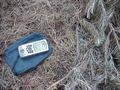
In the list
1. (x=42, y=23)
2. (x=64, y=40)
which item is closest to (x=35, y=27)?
(x=42, y=23)

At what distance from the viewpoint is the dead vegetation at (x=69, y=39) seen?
6.81 feet

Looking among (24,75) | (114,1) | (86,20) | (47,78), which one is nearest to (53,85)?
(47,78)

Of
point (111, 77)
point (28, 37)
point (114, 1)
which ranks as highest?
point (114, 1)

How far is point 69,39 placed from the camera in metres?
2.20

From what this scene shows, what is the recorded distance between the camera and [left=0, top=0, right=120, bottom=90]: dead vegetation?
2076 millimetres

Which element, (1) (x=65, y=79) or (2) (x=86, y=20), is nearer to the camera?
(1) (x=65, y=79)

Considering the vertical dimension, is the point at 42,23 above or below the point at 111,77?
above

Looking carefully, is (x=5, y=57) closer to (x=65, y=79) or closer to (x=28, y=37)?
(x=28, y=37)

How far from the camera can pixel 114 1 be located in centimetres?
223

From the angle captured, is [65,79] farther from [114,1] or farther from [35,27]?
[114,1]

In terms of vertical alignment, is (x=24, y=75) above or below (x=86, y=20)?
below

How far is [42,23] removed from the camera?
2.24 metres

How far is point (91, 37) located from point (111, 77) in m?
0.30

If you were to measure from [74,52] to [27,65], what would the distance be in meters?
0.31
